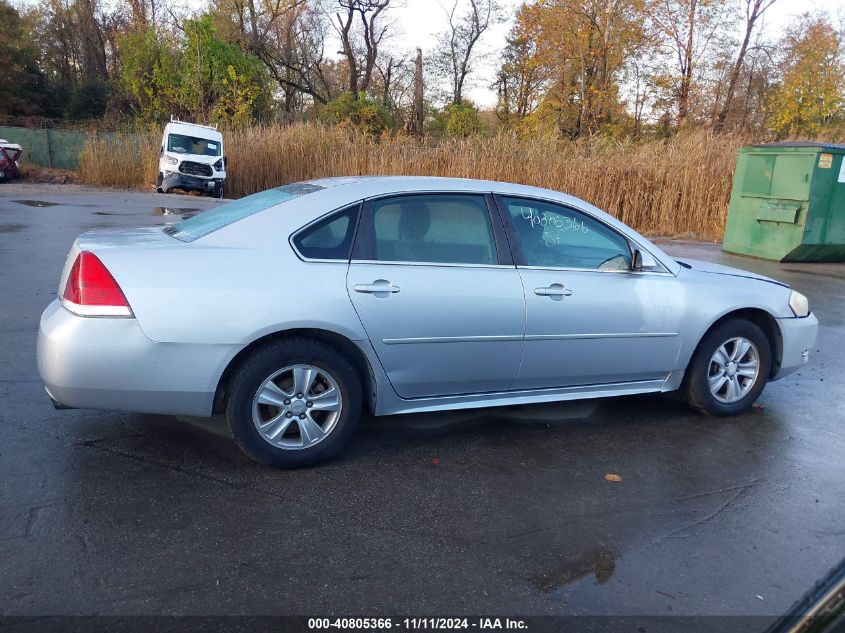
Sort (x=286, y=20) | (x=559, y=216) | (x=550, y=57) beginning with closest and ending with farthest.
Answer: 1. (x=559, y=216)
2. (x=550, y=57)
3. (x=286, y=20)

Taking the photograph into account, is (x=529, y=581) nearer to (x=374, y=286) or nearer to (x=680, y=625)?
(x=680, y=625)

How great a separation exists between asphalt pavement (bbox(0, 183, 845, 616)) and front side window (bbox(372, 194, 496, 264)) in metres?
1.16

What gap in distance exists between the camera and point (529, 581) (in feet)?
9.85

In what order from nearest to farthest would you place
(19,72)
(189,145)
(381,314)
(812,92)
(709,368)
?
(381,314)
(709,368)
(189,145)
(812,92)
(19,72)

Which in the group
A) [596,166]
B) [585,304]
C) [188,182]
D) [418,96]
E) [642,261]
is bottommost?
[188,182]

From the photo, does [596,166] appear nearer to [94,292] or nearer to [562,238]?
[562,238]

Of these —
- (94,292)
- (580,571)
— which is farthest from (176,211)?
(580,571)

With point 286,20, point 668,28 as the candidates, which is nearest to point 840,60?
point 668,28

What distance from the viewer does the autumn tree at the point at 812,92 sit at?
1190 inches

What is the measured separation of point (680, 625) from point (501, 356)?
1.87 meters

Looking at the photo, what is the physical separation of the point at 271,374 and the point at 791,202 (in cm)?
1204

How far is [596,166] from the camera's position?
56.6 feet

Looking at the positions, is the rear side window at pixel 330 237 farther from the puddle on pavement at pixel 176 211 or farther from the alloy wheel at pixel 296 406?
the puddle on pavement at pixel 176 211

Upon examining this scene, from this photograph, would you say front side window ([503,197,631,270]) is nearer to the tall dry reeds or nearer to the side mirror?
the side mirror
